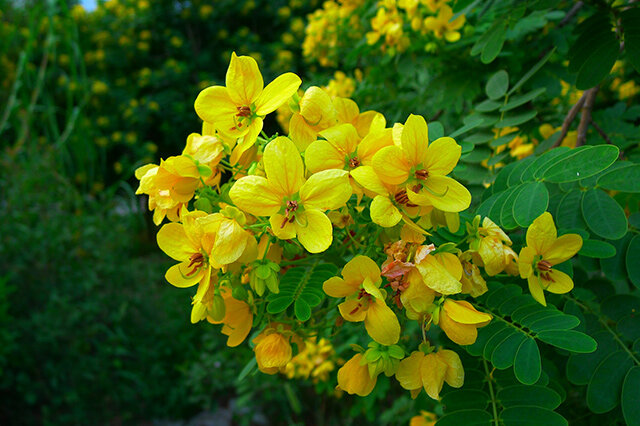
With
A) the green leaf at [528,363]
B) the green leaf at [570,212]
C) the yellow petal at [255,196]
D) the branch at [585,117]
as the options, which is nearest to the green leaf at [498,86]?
the branch at [585,117]

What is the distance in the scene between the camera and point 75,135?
478cm

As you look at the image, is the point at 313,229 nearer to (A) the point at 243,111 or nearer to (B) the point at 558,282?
(A) the point at 243,111

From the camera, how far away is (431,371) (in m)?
0.73

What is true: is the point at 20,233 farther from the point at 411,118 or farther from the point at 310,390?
the point at 411,118

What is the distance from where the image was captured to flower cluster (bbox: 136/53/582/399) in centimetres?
69

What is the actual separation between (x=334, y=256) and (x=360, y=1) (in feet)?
6.42

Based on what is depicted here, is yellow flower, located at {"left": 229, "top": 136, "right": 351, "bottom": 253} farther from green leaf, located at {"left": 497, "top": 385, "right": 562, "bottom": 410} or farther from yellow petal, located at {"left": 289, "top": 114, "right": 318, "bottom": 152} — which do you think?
green leaf, located at {"left": 497, "top": 385, "right": 562, "bottom": 410}

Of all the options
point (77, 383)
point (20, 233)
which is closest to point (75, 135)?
point (20, 233)

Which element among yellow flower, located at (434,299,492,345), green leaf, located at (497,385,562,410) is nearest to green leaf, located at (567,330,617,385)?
green leaf, located at (497,385,562,410)

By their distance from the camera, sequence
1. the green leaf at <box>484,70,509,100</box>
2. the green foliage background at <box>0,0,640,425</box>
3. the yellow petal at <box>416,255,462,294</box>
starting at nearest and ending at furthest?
the yellow petal at <box>416,255,462,294</box> < the green foliage background at <box>0,0,640,425</box> < the green leaf at <box>484,70,509,100</box>

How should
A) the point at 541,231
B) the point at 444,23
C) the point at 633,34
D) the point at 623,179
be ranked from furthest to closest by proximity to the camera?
the point at 444,23
the point at 633,34
the point at 623,179
the point at 541,231

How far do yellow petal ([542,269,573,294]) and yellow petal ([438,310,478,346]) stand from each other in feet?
0.60

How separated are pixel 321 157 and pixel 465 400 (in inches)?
19.9

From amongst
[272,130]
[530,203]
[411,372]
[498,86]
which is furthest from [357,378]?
[272,130]
